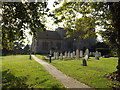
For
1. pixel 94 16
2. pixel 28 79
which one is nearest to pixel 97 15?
pixel 94 16

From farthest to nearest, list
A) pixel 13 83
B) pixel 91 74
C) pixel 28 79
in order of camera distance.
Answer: pixel 91 74, pixel 28 79, pixel 13 83

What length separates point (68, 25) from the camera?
9227 millimetres

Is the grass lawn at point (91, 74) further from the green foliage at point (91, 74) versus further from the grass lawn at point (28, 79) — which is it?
the grass lawn at point (28, 79)

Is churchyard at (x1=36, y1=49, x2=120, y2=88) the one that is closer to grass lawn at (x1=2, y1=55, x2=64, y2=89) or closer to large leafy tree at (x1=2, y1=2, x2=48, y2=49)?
grass lawn at (x1=2, y1=55, x2=64, y2=89)

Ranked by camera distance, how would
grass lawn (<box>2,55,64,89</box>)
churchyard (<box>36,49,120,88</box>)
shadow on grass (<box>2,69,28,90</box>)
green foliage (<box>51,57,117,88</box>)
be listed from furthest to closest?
churchyard (<box>36,49,120,88</box>) < green foliage (<box>51,57,117,88</box>) < grass lawn (<box>2,55,64,89</box>) < shadow on grass (<box>2,69,28,90</box>)

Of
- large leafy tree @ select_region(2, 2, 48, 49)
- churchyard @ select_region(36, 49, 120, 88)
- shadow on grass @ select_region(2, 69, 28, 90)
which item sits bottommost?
churchyard @ select_region(36, 49, 120, 88)

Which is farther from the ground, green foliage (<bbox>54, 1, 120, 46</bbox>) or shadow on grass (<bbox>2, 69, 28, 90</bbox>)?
green foliage (<bbox>54, 1, 120, 46</bbox>)

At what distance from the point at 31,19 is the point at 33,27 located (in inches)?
27.3

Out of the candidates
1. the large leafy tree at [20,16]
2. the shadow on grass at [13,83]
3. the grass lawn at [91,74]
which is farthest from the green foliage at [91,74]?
the large leafy tree at [20,16]

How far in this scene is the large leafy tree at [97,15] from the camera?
8023mm

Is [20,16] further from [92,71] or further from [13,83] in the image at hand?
[92,71]

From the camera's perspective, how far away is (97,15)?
8.73 m

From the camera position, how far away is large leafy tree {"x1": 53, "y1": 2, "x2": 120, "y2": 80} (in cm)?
802

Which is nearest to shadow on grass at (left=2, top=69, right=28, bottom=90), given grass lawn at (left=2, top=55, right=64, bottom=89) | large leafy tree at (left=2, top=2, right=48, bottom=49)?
grass lawn at (left=2, top=55, right=64, bottom=89)
